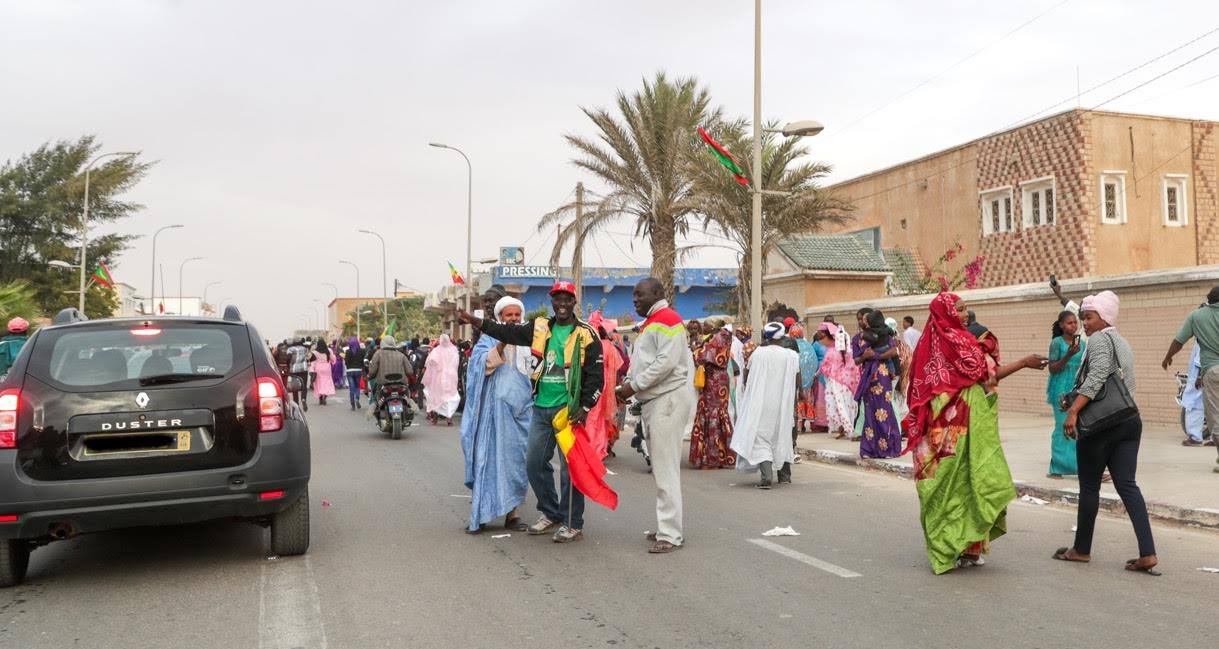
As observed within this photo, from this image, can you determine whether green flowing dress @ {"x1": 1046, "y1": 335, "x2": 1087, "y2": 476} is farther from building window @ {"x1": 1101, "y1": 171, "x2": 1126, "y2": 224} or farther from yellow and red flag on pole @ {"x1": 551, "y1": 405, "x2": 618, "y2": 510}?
building window @ {"x1": 1101, "y1": 171, "x2": 1126, "y2": 224}

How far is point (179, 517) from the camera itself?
243 inches

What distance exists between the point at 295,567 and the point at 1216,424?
832cm

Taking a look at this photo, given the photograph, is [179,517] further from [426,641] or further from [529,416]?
[529,416]

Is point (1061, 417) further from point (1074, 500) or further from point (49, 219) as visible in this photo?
point (49, 219)

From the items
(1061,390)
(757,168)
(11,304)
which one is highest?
(757,168)

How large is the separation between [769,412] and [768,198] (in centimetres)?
1524

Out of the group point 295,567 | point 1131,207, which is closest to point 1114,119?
point 1131,207

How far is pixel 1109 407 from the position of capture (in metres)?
6.47

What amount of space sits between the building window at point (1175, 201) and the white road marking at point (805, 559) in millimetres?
28803

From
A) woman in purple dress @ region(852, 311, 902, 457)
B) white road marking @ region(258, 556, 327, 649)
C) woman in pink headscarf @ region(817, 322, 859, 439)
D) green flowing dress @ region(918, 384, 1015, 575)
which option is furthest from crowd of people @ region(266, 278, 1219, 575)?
woman in pink headscarf @ region(817, 322, 859, 439)

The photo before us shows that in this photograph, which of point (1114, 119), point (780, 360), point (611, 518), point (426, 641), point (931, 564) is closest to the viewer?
point (426, 641)

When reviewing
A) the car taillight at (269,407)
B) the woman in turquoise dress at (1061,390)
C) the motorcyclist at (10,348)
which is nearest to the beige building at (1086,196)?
→ the woman in turquoise dress at (1061,390)

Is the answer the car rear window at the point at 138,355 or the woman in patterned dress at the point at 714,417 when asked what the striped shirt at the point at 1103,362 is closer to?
the car rear window at the point at 138,355

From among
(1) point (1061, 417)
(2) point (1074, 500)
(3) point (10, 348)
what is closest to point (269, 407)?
(3) point (10, 348)
